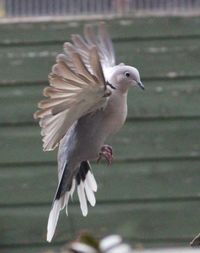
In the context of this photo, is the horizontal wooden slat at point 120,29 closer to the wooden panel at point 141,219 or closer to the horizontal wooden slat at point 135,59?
the horizontal wooden slat at point 135,59

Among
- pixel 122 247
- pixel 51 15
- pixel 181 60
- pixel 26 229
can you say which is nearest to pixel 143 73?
pixel 181 60

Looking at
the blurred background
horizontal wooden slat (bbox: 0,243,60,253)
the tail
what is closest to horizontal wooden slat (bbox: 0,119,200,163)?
the blurred background

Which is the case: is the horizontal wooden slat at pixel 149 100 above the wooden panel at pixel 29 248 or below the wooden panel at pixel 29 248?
above

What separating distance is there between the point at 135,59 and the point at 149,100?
225 millimetres

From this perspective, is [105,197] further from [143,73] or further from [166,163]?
[143,73]

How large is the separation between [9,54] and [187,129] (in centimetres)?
101

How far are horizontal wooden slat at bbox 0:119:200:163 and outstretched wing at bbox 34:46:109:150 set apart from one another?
2257 millimetres

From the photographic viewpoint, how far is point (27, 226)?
5.18 meters

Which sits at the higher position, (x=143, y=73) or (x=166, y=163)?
(x=143, y=73)

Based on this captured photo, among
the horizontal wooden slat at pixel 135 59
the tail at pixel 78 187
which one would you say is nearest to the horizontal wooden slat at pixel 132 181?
the horizontal wooden slat at pixel 135 59

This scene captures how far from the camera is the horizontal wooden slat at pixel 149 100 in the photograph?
5.08 metres

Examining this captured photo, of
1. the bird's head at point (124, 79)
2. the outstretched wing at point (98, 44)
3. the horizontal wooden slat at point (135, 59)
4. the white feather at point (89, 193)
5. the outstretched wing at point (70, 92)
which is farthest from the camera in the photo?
the horizontal wooden slat at point (135, 59)

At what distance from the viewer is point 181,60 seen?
5.11 meters

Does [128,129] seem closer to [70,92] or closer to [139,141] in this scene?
[139,141]
